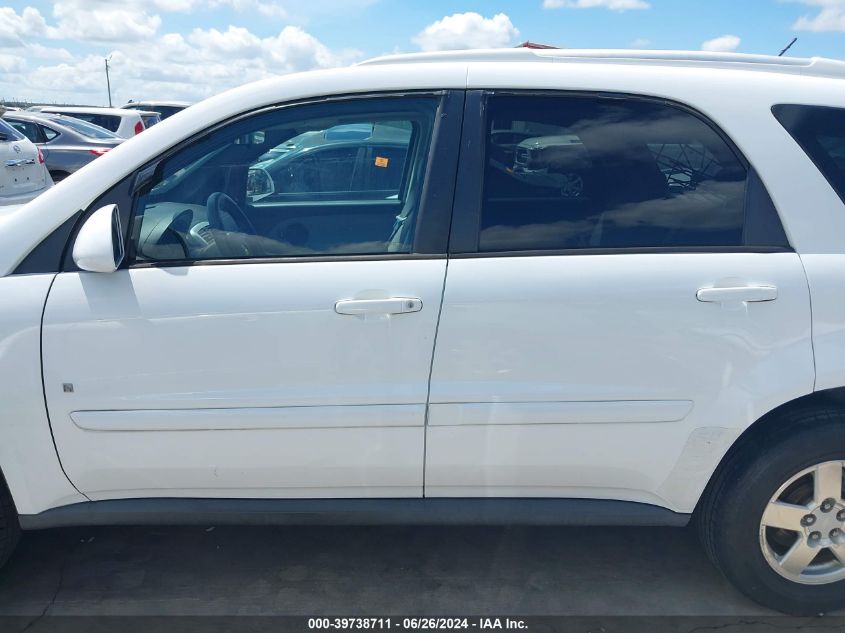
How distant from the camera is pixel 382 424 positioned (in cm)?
223

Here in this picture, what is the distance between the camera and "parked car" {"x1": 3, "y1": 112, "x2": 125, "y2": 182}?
1168cm

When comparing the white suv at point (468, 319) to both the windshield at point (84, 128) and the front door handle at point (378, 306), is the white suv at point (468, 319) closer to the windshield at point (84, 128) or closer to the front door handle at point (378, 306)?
the front door handle at point (378, 306)

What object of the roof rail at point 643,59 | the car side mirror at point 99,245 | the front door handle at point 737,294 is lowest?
the front door handle at point 737,294

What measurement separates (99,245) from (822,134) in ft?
7.49

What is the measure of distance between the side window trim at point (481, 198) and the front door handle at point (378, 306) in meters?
0.21

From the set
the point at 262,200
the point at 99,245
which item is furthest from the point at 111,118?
the point at 99,245

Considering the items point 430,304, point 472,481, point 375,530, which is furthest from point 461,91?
point 375,530

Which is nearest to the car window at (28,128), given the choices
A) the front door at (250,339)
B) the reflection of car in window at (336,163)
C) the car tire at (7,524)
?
the reflection of car in window at (336,163)

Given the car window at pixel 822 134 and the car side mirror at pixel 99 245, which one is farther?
the car window at pixel 822 134

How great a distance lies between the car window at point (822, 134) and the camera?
227 centimetres

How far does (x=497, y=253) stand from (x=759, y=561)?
1.37 meters

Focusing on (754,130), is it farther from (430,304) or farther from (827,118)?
(430,304)

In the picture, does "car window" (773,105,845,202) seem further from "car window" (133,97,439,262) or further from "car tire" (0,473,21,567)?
"car tire" (0,473,21,567)

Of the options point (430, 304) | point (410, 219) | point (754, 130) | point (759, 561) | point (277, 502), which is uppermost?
point (754, 130)
